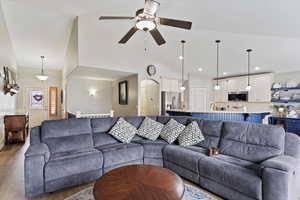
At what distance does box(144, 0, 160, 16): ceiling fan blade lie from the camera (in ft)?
6.66

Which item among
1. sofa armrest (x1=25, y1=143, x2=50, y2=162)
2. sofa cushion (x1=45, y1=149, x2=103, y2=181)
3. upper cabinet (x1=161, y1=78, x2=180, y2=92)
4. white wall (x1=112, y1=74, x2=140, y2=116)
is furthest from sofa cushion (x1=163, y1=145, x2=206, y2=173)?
upper cabinet (x1=161, y1=78, x2=180, y2=92)

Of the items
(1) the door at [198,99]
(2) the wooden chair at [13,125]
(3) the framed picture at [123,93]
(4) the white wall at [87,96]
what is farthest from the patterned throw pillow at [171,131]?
(4) the white wall at [87,96]

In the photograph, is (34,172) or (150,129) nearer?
(34,172)

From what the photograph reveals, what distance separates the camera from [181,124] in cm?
337

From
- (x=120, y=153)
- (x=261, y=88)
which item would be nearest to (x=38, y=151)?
(x=120, y=153)

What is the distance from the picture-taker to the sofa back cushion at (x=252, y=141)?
2166 mm

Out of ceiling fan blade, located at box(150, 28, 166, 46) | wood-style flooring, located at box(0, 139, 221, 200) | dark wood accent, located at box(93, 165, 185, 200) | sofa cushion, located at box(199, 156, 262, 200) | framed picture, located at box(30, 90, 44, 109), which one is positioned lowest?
wood-style flooring, located at box(0, 139, 221, 200)

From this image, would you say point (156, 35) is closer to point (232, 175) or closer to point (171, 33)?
point (232, 175)

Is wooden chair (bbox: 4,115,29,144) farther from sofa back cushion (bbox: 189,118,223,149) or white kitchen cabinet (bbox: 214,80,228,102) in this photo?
white kitchen cabinet (bbox: 214,80,228,102)

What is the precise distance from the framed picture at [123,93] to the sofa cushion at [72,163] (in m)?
4.79

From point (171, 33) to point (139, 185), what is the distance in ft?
15.3

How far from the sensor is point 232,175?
1.98 meters

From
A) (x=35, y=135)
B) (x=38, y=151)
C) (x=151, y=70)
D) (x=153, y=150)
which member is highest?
(x=151, y=70)

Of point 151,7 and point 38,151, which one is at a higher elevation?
point 151,7
